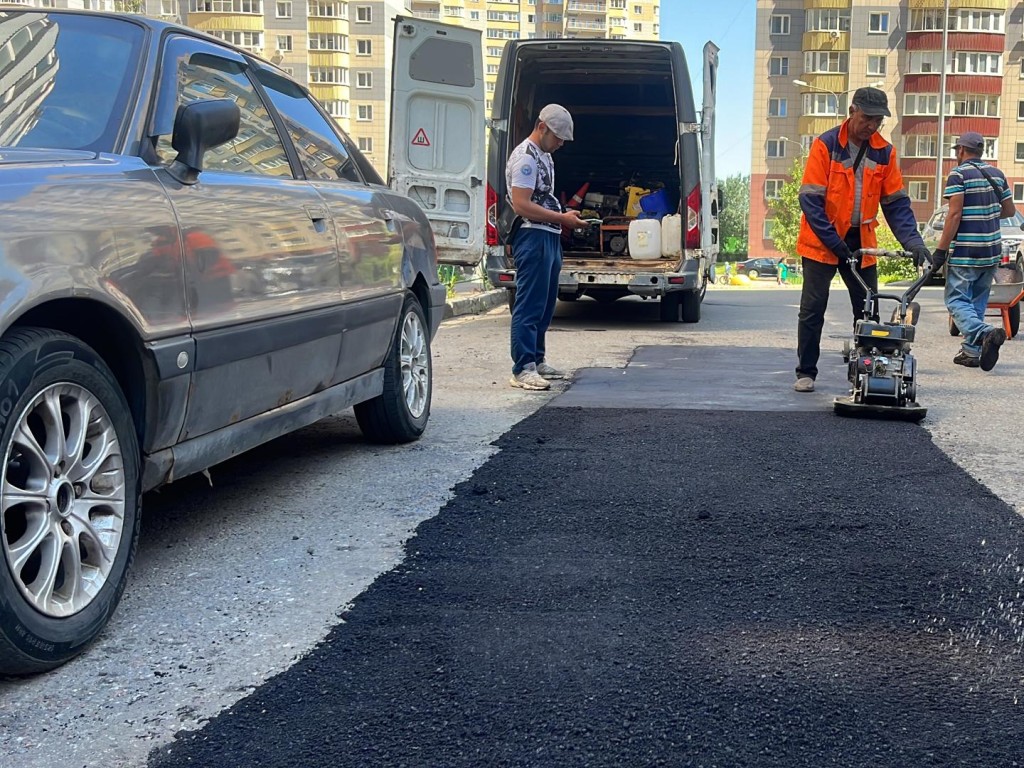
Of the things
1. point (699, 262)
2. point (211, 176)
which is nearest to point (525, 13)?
point (699, 262)

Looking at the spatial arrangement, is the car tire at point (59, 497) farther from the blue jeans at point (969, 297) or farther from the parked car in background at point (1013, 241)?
the parked car in background at point (1013, 241)

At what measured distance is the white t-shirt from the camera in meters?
7.54

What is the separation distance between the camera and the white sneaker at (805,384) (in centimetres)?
764

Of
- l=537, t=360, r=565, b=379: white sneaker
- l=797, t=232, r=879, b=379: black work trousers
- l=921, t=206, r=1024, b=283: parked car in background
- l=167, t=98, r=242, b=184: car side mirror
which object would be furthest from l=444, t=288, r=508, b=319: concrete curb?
l=167, t=98, r=242, b=184: car side mirror

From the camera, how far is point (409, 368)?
5750 mm

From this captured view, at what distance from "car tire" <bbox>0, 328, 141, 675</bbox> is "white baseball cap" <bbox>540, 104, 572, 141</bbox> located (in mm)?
4828

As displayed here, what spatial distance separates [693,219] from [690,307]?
1642 mm

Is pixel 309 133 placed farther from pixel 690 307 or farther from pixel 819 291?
pixel 690 307

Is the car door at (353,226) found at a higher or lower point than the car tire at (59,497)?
higher

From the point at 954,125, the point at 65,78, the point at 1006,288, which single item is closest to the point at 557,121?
the point at 65,78

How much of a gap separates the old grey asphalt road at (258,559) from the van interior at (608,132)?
651 cm

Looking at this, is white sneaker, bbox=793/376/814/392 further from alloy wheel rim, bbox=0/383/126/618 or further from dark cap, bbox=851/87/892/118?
alloy wheel rim, bbox=0/383/126/618

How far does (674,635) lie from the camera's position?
3.05 m

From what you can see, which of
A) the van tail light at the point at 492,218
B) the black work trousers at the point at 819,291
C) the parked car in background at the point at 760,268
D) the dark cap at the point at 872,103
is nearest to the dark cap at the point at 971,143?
the black work trousers at the point at 819,291
